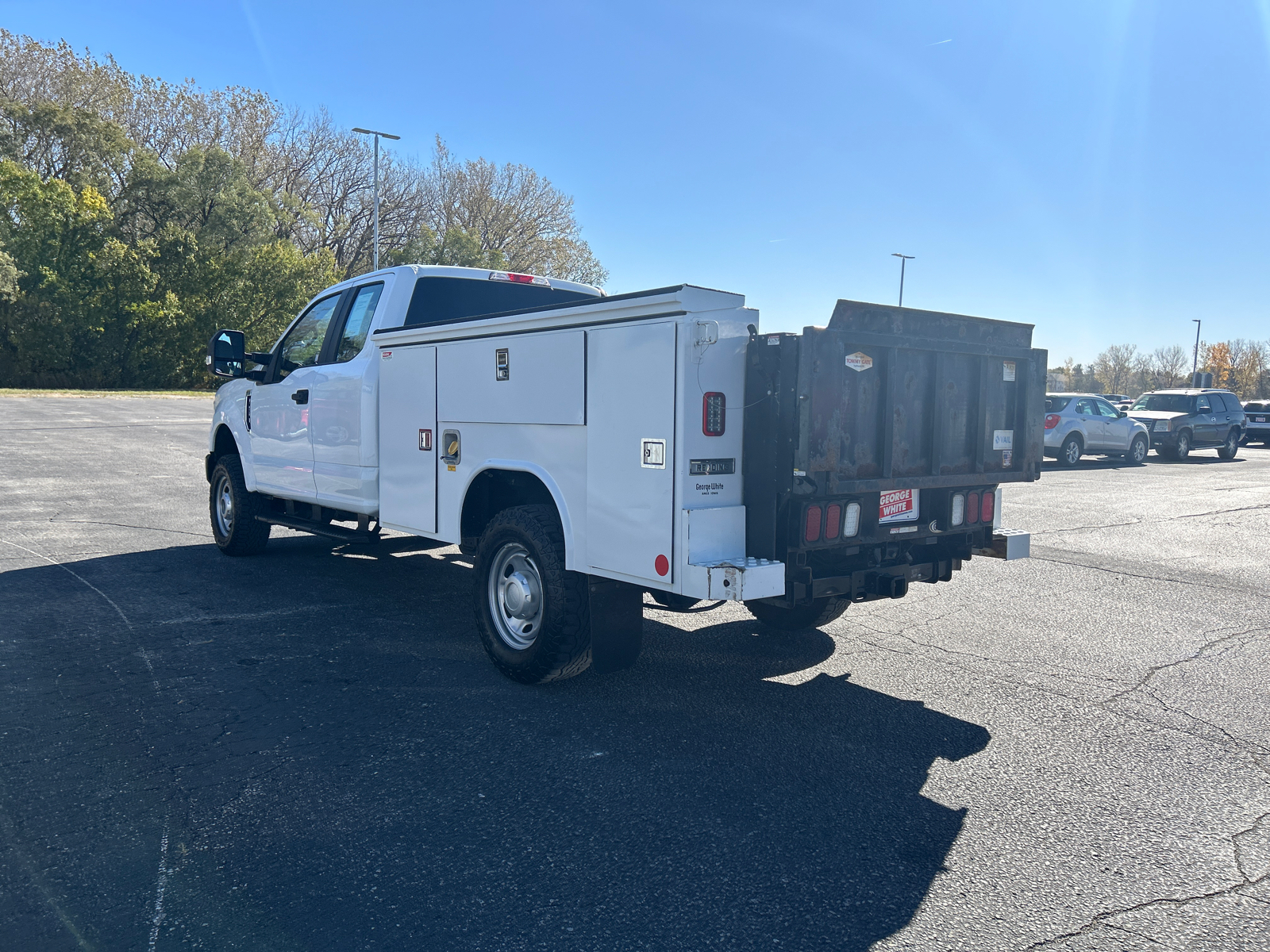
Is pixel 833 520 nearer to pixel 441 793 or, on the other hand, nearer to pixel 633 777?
pixel 633 777

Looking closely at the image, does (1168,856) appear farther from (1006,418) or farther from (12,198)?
(12,198)

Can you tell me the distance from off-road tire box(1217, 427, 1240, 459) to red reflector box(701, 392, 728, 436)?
2666 centimetres

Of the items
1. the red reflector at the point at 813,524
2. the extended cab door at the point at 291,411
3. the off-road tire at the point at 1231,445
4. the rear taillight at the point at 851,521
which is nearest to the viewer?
the red reflector at the point at 813,524

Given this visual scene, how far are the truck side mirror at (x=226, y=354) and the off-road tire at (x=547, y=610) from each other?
3994 mm

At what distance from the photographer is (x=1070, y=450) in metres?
21.8

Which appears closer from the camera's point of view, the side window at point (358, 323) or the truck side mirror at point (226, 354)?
the side window at point (358, 323)

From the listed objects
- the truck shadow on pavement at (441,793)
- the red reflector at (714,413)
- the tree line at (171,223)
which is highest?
the tree line at (171,223)

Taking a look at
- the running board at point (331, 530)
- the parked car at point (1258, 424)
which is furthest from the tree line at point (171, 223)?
the running board at point (331, 530)

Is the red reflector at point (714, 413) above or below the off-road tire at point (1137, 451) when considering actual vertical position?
above

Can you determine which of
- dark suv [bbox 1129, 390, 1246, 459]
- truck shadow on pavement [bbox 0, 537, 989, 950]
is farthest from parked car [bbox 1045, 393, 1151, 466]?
truck shadow on pavement [bbox 0, 537, 989, 950]

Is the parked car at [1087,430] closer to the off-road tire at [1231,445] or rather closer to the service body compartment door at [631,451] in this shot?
the off-road tire at [1231,445]

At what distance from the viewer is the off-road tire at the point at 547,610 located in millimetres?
4777

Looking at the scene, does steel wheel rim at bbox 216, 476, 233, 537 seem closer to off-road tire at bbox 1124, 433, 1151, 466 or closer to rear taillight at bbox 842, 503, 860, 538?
rear taillight at bbox 842, 503, 860, 538

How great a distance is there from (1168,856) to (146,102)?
5653 cm
